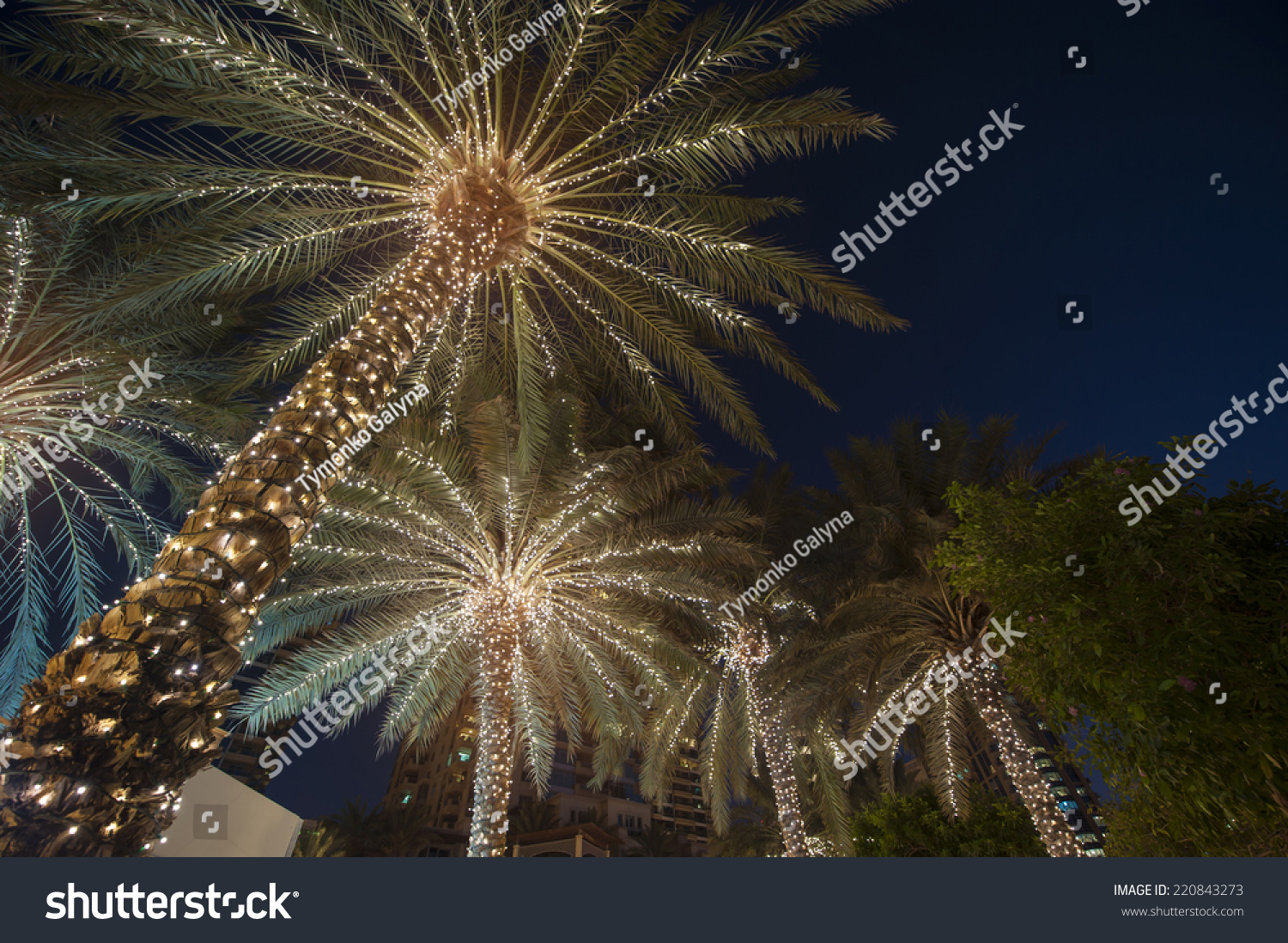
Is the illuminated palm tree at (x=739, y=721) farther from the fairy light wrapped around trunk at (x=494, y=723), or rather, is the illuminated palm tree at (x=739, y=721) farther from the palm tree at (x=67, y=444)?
the palm tree at (x=67, y=444)

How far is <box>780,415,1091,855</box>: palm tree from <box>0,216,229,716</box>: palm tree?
34.3 feet

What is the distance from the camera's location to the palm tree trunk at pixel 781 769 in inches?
444

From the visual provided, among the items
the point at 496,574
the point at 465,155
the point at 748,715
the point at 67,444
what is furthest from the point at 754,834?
the point at 465,155

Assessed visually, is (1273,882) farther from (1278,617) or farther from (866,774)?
(866,774)

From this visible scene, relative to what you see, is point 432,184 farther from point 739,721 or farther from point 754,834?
point 754,834

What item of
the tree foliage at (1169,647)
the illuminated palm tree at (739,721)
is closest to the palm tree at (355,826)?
the illuminated palm tree at (739,721)

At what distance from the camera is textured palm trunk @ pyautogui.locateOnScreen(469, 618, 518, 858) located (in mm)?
8383

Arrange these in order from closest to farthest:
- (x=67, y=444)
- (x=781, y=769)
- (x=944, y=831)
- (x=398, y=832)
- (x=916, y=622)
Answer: (x=67, y=444)
(x=944, y=831)
(x=916, y=622)
(x=781, y=769)
(x=398, y=832)

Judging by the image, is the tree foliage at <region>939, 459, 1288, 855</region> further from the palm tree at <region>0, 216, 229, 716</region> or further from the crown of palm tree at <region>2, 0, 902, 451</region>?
the palm tree at <region>0, 216, 229, 716</region>

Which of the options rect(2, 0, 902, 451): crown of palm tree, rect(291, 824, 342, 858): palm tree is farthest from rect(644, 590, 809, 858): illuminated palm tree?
rect(291, 824, 342, 858): palm tree

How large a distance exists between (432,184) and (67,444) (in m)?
6.08

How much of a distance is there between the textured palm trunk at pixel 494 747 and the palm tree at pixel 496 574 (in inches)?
1.0

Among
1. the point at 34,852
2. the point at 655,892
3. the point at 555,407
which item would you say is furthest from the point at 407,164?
the point at 655,892

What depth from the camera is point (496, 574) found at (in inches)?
385
